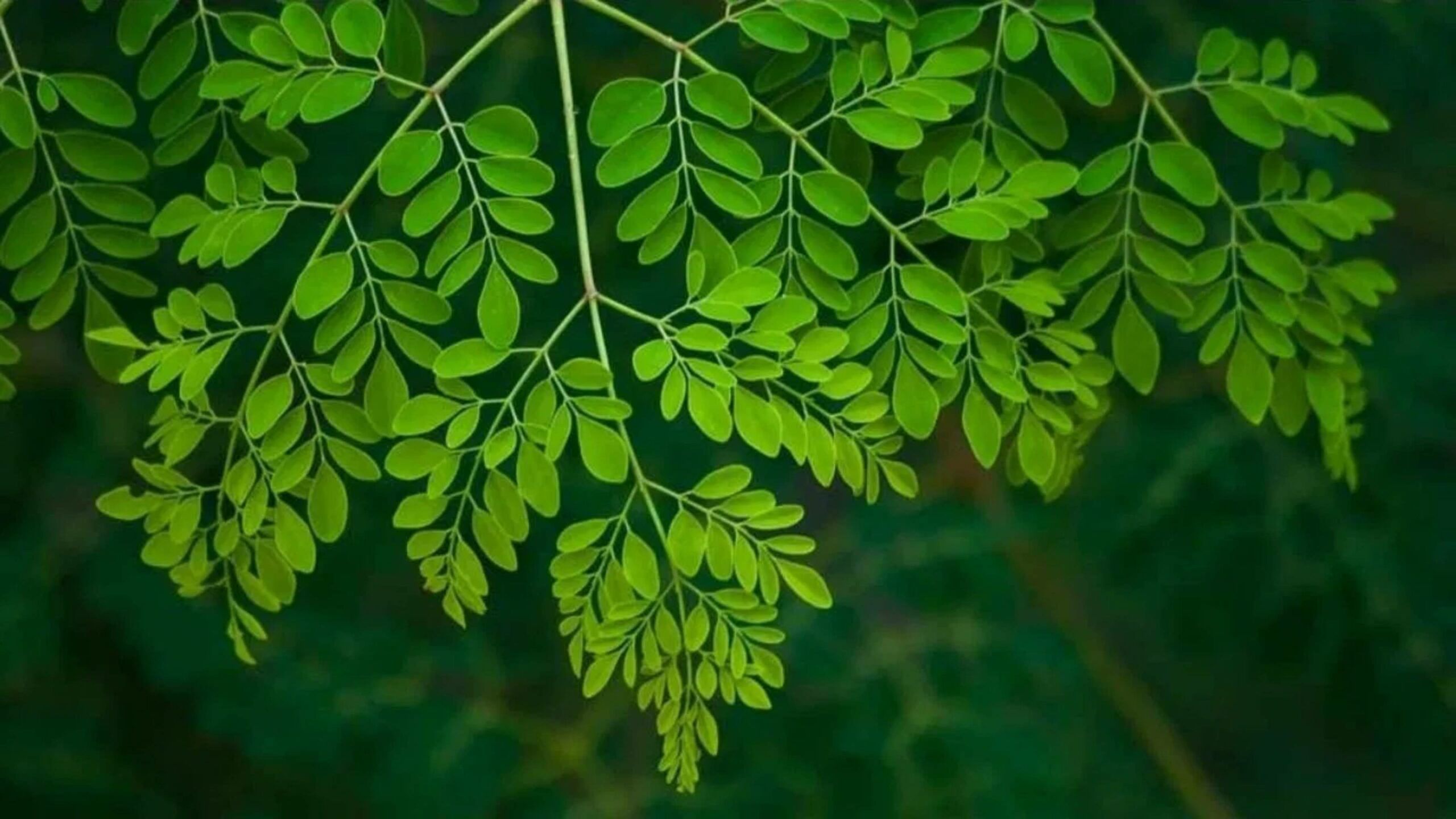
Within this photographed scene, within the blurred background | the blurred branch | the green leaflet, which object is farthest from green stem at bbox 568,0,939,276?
the blurred branch

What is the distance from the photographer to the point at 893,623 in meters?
0.85

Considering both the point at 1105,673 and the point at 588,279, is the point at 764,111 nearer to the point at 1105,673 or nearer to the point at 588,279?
the point at 588,279

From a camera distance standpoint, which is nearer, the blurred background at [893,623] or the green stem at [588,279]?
the green stem at [588,279]

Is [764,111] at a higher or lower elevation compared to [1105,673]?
higher

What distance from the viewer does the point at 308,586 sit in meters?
0.83

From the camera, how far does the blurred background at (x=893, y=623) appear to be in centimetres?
80

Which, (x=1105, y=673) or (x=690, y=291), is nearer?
(x=690, y=291)

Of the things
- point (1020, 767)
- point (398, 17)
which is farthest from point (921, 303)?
point (1020, 767)

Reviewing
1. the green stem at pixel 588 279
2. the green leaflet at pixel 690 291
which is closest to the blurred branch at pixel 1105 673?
the green leaflet at pixel 690 291

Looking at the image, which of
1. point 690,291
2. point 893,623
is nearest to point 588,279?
point 690,291

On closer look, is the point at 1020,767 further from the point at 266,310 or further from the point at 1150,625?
the point at 266,310

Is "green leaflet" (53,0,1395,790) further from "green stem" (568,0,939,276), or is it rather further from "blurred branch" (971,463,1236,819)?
"blurred branch" (971,463,1236,819)

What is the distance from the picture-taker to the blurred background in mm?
803

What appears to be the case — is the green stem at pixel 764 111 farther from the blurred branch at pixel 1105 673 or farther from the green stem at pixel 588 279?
the blurred branch at pixel 1105 673
